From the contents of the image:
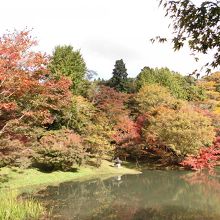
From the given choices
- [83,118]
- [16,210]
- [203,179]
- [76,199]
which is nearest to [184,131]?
[203,179]

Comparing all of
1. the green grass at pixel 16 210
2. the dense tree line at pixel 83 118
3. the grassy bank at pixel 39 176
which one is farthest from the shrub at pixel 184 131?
the green grass at pixel 16 210

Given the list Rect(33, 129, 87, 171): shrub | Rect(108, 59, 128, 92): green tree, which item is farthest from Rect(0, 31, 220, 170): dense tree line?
Rect(108, 59, 128, 92): green tree

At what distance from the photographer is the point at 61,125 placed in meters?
29.9

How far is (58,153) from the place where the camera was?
79.5 feet

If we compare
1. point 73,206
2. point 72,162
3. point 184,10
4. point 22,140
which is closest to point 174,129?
point 72,162

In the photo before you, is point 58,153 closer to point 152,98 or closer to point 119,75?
point 152,98

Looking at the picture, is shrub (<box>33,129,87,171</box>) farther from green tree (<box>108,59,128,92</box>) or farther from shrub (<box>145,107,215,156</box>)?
green tree (<box>108,59,128,92</box>)

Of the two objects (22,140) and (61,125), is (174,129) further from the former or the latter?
(22,140)

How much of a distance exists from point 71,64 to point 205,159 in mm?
14734

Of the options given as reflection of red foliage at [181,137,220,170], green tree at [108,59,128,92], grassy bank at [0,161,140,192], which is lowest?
grassy bank at [0,161,140,192]

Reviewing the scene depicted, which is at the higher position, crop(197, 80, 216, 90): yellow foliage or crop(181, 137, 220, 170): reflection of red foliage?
crop(197, 80, 216, 90): yellow foliage

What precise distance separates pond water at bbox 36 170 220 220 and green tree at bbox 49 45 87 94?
11887mm

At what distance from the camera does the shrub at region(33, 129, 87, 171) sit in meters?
24.3

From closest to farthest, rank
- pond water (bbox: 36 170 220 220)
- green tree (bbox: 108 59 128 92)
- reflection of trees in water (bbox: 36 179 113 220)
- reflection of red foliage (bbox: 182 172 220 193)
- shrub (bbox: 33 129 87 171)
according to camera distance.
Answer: pond water (bbox: 36 170 220 220)
reflection of trees in water (bbox: 36 179 113 220)
reflection of red foliage (bbox: 182 172 220 193)
shrub (bbox: 33 129 87 171)
green tree (bbox: 108 59 128 92)
